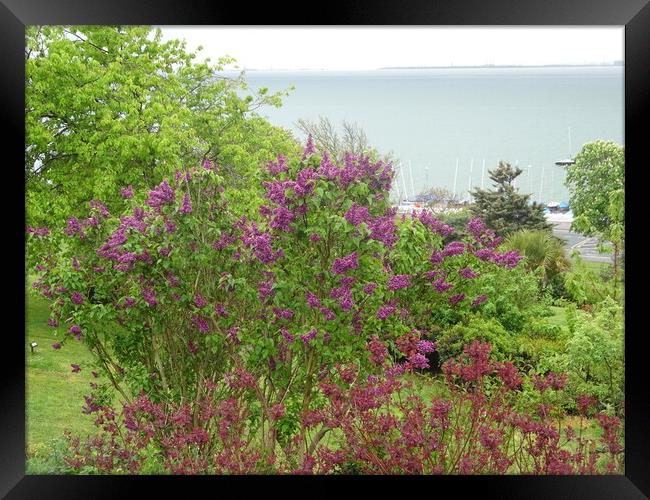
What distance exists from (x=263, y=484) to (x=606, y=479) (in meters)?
1.43

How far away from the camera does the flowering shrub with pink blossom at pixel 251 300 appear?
Result: 3.62m

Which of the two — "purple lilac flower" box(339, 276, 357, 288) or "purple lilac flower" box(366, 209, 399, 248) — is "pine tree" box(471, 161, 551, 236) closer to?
"purple lilac flower" box(366, 209, 399, 248)

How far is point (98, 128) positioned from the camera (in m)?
7.61

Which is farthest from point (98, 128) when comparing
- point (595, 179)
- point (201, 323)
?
point (595, 179)

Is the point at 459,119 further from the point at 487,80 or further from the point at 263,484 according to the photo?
the point at 263,484

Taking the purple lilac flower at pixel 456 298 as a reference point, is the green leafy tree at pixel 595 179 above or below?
above

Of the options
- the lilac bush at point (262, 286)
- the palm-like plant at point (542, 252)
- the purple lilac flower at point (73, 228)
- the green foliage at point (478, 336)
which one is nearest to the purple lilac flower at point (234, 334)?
the lilac bush at point (262, 286)

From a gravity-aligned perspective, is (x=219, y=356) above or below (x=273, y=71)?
Answer: below

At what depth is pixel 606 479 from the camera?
10.7 ft

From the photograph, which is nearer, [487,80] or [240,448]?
[240,448]

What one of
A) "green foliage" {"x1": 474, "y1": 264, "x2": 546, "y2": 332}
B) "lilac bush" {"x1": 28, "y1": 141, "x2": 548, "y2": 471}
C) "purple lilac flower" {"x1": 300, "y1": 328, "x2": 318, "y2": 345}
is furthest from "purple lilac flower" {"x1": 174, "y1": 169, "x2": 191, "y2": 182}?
"green foliage" {"x1": 474, "y1": 264, "x2": 546, "y2": 332}

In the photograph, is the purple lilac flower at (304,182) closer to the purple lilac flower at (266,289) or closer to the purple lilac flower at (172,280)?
the purple lilac flower at (266,289)
